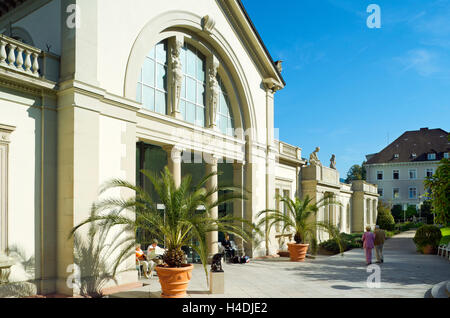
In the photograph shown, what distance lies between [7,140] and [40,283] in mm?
3775

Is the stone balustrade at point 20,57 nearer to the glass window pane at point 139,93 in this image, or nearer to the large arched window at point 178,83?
the glass window pane at point 139,93

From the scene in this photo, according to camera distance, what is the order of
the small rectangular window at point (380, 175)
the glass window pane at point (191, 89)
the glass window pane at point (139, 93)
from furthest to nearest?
the small rectangular window at point (380, 175) < the glass window pane at point (191, 89) < the glass window pane at point (139, 93)

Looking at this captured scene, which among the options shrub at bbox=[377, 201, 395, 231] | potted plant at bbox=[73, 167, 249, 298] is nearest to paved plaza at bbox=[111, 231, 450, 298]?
potted plant at bbox=[73, 167, 249, 298]

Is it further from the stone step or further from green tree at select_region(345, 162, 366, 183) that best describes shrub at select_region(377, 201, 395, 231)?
green tree at select_region(345, 162, 366, 183)

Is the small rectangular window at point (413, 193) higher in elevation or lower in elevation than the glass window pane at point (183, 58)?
lower

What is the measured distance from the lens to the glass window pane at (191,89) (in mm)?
16016

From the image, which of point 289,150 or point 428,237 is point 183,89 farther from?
point 428,237

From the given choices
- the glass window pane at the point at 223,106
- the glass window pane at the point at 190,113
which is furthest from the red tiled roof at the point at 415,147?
the glass window pane at the point at 190,113

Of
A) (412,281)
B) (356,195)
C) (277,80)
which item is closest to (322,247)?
(277,80)

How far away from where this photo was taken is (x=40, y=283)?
9.70m

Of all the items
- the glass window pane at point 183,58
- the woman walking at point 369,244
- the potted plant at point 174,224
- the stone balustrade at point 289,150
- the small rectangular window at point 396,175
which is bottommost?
the woman walking at point 369,244

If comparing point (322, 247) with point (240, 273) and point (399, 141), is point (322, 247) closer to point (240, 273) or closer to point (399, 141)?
point (240, 273)

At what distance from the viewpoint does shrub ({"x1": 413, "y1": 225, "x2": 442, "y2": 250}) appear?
71.1 feet

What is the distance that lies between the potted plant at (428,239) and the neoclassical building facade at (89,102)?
506 inches
